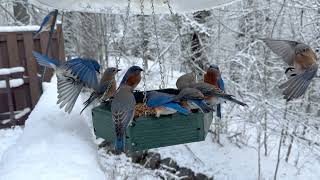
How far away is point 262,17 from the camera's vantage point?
7836 mm

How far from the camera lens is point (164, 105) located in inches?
103

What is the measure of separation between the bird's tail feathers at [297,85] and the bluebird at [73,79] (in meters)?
1.35

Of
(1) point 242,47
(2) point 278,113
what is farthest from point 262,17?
(2) point 278,113

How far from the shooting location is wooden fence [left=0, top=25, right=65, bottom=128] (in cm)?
679

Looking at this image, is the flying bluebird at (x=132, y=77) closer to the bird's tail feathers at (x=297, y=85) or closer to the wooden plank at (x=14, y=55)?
the bird's tail feathers at (x=297, y=85)

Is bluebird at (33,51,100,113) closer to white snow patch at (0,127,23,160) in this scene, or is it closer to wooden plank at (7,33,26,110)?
white snow patch at (0,127,23,160)

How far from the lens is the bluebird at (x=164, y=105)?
261 centimetres

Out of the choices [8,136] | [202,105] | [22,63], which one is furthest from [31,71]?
[202,105]

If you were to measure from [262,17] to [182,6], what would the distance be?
447 cm

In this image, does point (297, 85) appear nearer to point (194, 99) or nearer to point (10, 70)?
point (194, 99)

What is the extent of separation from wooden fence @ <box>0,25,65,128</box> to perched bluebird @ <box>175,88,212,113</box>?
4.57 m

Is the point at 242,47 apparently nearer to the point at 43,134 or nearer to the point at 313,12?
the point at 313,12

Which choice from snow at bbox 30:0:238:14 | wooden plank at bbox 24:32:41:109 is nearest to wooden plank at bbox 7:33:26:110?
wooden plank at bbox 24:32:41:109

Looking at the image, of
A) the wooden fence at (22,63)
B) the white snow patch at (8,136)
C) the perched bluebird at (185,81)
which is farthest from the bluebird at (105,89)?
the wooden fence at (22,63)
